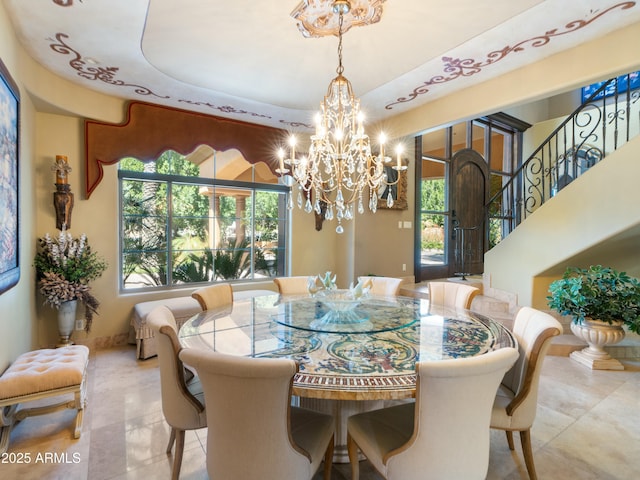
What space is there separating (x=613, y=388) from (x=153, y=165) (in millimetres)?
5294

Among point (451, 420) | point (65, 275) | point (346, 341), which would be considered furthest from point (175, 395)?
point (65, 275)

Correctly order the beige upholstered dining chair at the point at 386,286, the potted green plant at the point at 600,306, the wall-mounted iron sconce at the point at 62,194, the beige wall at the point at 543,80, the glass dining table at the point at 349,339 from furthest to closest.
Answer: the wall-mounted iron sconce at the point at 62,194, the beige upholstered dining chair at the point at 386,286, the potted green plant at the point at 600,306, the beige wall at the point at 543,80, the glass dining table at the point at 349,339

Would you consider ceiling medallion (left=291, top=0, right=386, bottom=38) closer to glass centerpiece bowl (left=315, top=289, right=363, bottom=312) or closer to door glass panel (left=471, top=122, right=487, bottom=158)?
glass centerpiece bowl (left=315, top=289, right=363, bottom=312)

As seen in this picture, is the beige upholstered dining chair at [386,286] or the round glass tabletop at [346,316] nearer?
the round glass tabletop at [346,316]

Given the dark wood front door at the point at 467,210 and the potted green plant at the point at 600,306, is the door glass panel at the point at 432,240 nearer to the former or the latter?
the dark wood front door at the point at 467,210

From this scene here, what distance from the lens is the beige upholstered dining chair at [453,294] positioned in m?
2.64

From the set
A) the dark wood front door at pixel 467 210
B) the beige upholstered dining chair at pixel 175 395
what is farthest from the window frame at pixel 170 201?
the dark wood front door at pixel 467 210

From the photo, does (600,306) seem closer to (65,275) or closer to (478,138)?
(478,138)

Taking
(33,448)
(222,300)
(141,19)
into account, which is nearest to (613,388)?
(222,300)

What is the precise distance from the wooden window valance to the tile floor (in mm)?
2281

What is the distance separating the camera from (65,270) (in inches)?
125

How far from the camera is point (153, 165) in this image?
399 cm

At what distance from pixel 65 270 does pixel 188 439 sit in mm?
2215

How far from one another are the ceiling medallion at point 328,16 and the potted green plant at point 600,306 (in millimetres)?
3086
